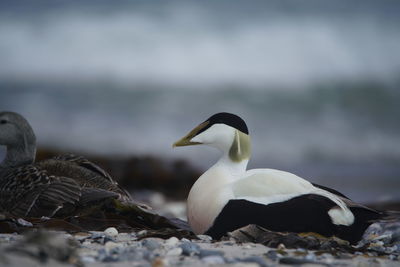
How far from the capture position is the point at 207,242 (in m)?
3.65

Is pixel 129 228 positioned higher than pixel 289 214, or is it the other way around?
pixel 289 214

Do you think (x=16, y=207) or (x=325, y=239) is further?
(x=16, y=207)

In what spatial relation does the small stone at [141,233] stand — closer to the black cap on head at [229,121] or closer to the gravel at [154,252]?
the gravel at [154,252]

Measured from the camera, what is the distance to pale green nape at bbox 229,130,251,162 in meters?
4.02

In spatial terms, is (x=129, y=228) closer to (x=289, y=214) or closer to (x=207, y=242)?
(x=207, y=242)

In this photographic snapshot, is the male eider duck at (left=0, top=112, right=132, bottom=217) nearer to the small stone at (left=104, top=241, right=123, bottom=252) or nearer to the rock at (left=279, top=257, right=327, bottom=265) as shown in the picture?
the small stone at (left=104, top=241, right=123, bottom=252)

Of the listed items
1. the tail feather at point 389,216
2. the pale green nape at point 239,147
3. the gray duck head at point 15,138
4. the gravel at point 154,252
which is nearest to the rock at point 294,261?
the gravel at point 154,252

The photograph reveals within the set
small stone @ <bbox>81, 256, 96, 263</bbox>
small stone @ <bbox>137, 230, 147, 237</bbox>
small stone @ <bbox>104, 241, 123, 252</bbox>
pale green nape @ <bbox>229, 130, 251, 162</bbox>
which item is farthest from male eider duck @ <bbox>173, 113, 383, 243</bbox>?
small stone @ <bbox>81, 256, 96, 263</bbox>

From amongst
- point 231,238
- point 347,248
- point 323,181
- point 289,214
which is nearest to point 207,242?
point 231,238

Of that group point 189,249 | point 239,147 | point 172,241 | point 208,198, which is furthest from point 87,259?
point 239,147

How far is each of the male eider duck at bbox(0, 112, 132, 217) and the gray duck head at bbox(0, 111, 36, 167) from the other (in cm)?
11

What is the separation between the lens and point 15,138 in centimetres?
486

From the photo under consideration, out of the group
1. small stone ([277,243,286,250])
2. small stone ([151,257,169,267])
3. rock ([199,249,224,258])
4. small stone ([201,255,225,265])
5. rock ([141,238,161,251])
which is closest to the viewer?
small stone ([151,257,169,267])

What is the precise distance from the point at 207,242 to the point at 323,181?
5622mm
